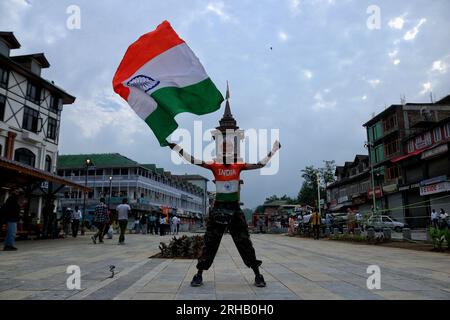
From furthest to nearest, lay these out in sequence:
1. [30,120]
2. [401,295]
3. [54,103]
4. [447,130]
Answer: [54,103]
[447,130]
[30,120]
[401,295]

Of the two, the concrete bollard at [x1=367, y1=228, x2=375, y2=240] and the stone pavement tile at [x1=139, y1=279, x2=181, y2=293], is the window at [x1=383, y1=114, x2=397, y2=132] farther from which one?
the stone pavement tile at [x1=139, y1=279, x2=181, y2=293]

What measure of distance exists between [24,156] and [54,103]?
6.40m

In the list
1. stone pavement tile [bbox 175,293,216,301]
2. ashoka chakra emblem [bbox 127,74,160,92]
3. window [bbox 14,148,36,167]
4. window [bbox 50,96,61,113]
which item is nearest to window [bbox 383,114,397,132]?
window [bbox 50,96,61,113]

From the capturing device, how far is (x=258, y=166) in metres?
5.27

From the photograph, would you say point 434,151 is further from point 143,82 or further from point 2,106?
point 2,106

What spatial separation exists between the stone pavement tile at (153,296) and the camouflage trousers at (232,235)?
28.5 inches

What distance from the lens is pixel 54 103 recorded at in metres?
33.6

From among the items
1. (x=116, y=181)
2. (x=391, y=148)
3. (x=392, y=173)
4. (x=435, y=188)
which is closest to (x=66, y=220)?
(x=435, y=188)

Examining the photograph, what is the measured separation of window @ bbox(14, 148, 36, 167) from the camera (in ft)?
93.4

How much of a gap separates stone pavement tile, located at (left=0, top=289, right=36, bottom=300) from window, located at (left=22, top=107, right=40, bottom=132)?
28.3 meters

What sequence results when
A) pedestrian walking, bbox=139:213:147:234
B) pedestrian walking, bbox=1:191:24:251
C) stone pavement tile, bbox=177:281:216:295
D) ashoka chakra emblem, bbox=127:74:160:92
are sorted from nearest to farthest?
stone pavement tile, bbox=177:281:216:295
ashoka chakra emblem, bbox=127:74:160:92
pedestrian walking, bbox=1:191:24:251
pedestrian walking, bbox=139:213:147:234

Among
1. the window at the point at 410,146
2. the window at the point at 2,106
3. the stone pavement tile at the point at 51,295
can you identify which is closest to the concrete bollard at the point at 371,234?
the stone pavement tile at the point at 51,295
